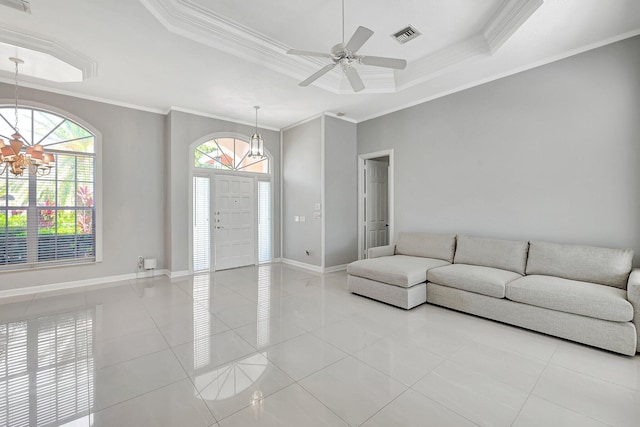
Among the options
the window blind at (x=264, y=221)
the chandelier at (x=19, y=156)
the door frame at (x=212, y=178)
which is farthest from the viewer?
the window blind at (x=264, y=221)

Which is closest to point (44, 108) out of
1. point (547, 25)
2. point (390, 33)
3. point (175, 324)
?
→ point (175, 324)

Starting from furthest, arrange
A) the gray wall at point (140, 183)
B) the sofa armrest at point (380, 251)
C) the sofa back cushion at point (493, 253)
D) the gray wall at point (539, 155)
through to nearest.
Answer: the gray wall at point (140, 183) < the sofa armrest at point (380, 251) < the sofa back cushion at point (493, 253) < the gray wall at point (539, 155)

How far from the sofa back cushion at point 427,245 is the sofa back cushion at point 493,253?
14 centimetres

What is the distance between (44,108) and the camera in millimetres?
4336

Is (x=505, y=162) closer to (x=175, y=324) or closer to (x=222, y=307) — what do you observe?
(x=222, y=307)

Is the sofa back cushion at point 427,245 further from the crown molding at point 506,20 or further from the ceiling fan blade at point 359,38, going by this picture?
the ceiling fan blade at point 359,38

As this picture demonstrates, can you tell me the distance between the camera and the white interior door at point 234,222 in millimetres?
5742

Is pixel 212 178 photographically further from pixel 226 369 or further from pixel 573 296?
pixel 573 296

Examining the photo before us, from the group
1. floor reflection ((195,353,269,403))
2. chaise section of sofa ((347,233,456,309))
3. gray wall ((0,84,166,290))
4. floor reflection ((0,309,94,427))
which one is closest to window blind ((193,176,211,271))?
gray wall ((0,84,166,290))

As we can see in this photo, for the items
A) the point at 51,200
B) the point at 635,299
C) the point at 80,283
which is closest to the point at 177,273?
the point at 80,283

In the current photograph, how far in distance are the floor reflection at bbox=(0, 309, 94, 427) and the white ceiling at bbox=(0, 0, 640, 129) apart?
9.83 ft

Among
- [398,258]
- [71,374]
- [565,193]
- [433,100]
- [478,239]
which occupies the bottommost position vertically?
[71,374]

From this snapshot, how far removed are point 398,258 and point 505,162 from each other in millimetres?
1941

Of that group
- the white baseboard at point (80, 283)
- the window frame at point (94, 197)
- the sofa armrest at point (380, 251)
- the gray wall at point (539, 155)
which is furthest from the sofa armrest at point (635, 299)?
the window frame at point (94, 197)
